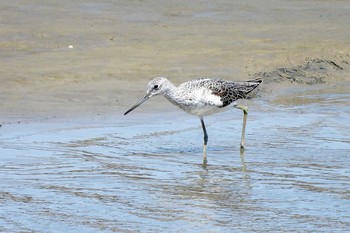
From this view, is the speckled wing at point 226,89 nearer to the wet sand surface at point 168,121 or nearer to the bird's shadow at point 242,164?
the wet sand surface at point 168,121

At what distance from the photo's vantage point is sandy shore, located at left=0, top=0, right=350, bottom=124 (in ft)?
38.5

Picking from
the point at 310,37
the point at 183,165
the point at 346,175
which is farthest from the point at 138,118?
the point at 310,37

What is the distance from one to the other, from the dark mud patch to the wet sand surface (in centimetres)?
2

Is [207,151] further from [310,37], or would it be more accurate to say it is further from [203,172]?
[310,37]

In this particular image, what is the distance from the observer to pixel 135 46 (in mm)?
13711

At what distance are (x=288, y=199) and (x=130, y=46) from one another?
21.1ft

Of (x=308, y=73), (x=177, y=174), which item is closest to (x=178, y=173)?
(x=177, y=174)

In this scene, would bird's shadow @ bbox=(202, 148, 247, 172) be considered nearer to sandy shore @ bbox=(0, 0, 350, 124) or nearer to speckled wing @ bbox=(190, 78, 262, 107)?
speckled wing @ bbox=(190, 78, 262, 107)

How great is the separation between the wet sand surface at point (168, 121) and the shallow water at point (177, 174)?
0.07 feet

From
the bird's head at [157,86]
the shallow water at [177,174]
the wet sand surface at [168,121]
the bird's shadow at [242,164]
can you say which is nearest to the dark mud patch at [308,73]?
the wet sand surface at [168,121]

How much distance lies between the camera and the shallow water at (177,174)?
23.2 ft

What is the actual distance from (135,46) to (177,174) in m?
5.46

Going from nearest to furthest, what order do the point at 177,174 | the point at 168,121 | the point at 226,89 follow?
the point at 177,174 < the point at 226,89 < the point at 168,121

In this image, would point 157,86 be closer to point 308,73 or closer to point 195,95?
point 195,95
